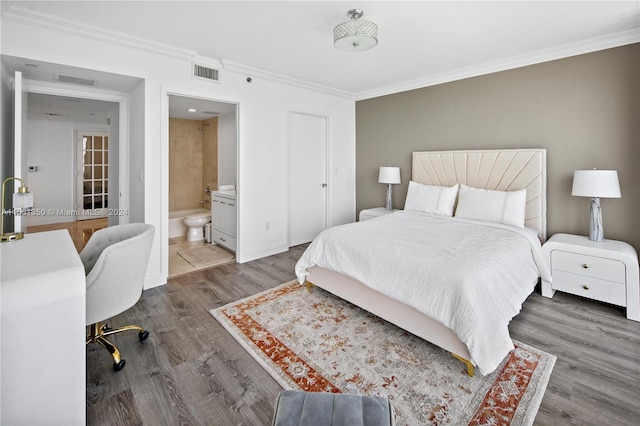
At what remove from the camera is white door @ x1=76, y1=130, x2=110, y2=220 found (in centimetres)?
686

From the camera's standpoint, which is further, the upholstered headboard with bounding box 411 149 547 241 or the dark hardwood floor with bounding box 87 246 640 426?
the upholstered headboard with bounding box 411 149 547 241

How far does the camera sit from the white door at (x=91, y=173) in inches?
270

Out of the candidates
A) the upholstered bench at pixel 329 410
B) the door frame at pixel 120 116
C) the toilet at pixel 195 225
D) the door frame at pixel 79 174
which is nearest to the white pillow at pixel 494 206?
the upholstered bench at pixel 329 410

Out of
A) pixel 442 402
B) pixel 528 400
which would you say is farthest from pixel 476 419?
pixel 528 400

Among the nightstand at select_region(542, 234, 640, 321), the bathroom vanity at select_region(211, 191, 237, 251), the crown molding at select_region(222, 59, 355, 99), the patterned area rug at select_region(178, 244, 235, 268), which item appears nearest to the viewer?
the nightstand at select_region(542, 234, 640, 321)

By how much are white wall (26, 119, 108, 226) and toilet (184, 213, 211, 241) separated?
3.61 meters

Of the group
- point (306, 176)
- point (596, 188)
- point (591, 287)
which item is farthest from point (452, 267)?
point (306, 176)

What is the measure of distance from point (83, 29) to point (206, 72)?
3.78ft

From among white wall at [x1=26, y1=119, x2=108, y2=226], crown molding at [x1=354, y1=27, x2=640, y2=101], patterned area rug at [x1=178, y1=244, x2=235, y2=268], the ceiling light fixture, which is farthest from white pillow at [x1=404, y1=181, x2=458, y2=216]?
white wall at [x1=26, y1=119, x2=108, y2=226]

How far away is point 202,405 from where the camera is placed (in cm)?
168

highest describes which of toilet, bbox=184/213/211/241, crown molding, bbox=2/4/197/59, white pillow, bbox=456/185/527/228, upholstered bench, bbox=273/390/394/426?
crown molding, bbox=2/4/197/59

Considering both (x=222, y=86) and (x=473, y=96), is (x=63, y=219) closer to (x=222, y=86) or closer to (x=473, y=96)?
(x=222, y=86)

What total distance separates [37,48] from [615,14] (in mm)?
4847

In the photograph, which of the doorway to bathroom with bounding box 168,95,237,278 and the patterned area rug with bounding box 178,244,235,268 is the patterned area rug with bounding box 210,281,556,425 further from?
the doorway to bathroom with bounding box 168,95,237,278
